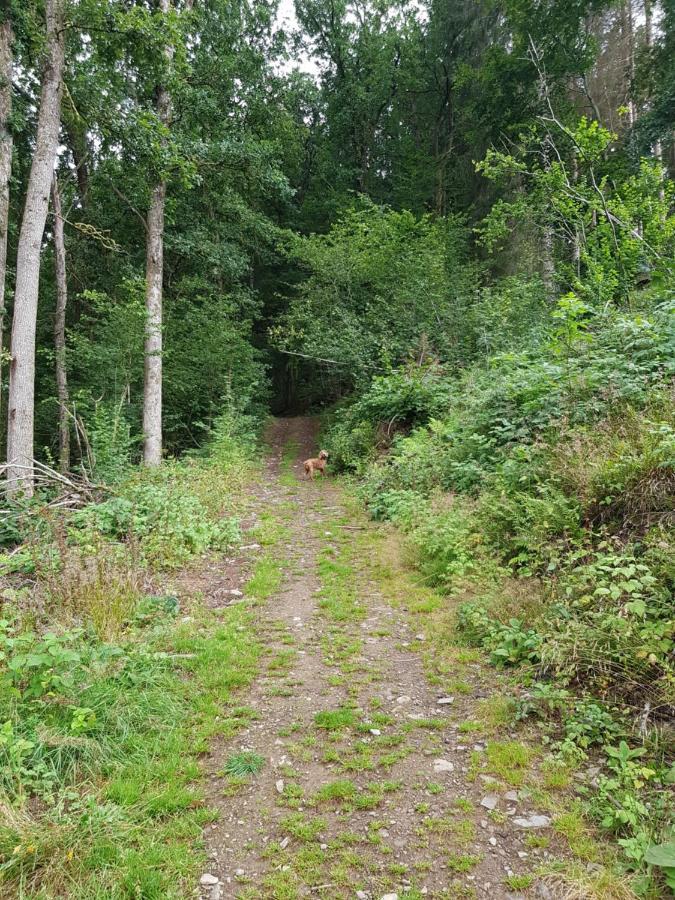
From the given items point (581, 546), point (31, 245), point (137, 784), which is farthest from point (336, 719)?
point (31, 245)

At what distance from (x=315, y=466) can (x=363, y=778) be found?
9.95 meters

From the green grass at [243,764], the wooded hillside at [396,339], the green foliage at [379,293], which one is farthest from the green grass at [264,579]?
the green foliage at [379,293]

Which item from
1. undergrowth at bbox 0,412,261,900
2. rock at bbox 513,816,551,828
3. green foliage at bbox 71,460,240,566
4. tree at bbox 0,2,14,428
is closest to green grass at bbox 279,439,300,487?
green foliage at bbox 71,460,240,566

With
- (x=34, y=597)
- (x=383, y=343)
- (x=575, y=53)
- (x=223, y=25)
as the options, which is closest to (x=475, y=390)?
(x=383, y=343)

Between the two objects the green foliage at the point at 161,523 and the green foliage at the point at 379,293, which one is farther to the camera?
the green foliage at the point at 379,293

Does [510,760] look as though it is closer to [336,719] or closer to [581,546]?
[336,719]

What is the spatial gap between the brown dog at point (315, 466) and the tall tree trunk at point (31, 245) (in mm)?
6445

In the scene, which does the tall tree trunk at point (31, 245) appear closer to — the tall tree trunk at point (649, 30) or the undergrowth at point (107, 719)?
the undergrowth at point (107, 719)

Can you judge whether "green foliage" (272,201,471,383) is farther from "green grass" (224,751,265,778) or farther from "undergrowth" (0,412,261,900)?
"green grass" (224,751,265,778)

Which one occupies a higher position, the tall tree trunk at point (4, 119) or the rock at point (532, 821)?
the tall tree trunk at point (4, 119)

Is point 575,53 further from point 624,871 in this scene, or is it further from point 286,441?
point 624,871

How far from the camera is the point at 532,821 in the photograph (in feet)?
8.06

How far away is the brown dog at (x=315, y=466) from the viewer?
12469mm

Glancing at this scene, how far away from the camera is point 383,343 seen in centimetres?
1400
